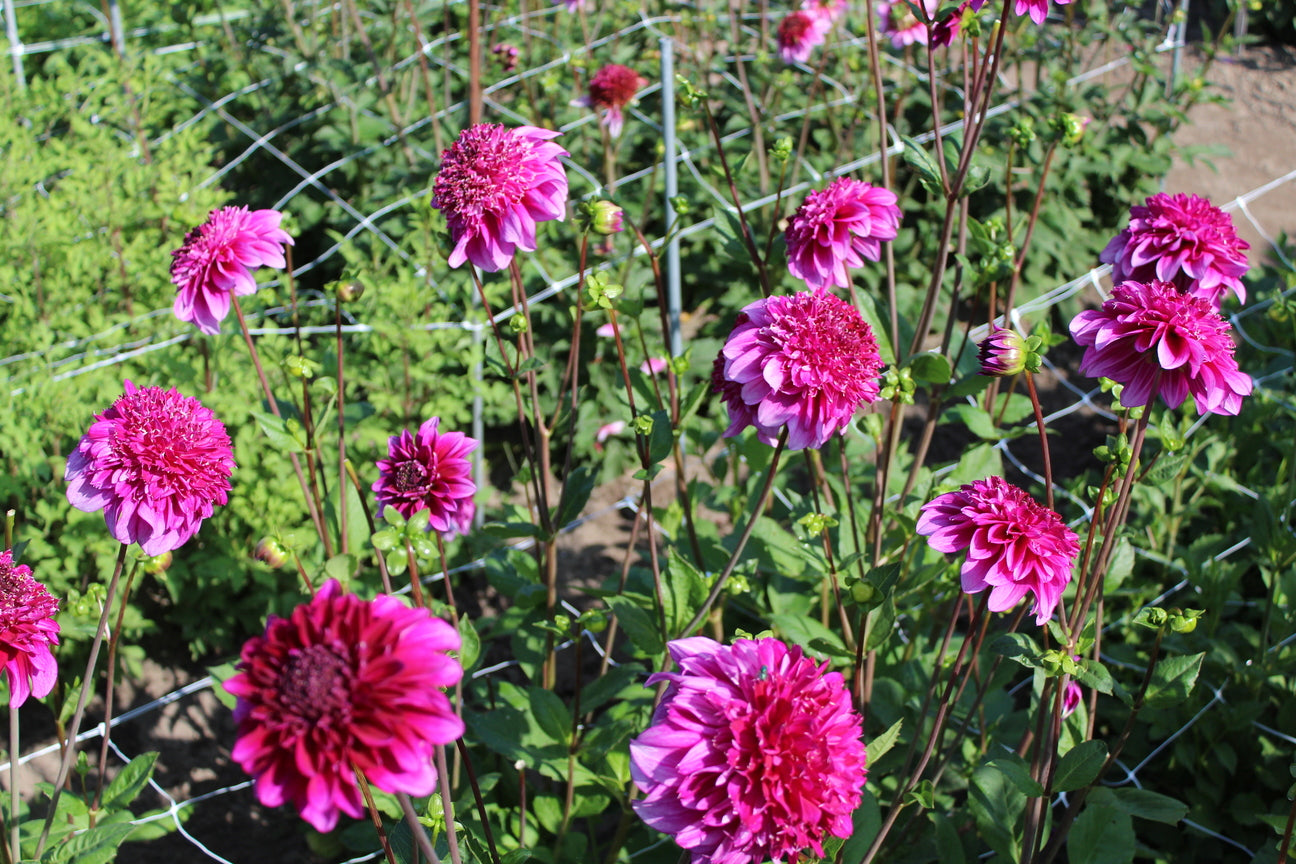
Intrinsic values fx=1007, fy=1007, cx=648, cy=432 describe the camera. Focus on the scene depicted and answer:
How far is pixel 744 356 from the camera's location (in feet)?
4.64

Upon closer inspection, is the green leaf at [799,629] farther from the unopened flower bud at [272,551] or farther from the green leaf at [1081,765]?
the unopened flower bud at [272,551]

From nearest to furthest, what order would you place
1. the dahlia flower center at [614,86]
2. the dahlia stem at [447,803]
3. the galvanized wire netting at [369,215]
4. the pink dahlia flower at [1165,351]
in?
the dahlia stem at [447,803], the pink dahlia flower at [1165,351], the galvanized wire netting at [369,215], the dahlia flower center at [614,86]

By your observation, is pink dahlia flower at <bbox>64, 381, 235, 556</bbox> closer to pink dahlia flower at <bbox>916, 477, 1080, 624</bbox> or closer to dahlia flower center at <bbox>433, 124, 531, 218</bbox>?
dahlia flower center at <bbox>433, 124, 531, 218</bbox>

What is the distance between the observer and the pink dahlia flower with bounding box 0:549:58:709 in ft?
4.48

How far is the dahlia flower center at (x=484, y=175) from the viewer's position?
1.58 m

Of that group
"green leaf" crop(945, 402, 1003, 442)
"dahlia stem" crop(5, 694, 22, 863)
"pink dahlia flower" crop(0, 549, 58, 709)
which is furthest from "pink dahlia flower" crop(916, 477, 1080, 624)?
"dahlia stem" crop(5, 694, 22, 863)

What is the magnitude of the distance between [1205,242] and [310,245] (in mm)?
3582

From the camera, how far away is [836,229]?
5.60 ft

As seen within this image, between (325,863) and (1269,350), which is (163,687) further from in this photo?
(1269,350)

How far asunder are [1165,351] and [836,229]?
0.58m

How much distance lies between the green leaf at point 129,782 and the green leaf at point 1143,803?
168 cm

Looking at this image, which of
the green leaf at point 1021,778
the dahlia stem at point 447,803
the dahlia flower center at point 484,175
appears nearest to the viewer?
the dahlia stem at point 447,803

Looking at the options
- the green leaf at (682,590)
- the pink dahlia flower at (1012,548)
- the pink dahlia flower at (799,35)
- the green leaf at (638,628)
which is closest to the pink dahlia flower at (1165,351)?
the pink dahlia flower at (1012,548)

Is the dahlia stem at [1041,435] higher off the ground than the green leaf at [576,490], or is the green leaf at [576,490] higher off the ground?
the dahlia stem at [1041,435]
